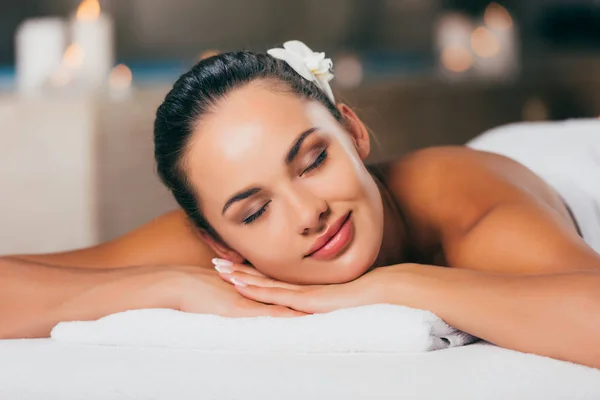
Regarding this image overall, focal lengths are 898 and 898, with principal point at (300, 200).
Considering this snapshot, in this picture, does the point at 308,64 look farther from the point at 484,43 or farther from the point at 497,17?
the point at 497,17

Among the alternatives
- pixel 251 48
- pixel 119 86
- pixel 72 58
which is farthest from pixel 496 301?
pixel 251 48

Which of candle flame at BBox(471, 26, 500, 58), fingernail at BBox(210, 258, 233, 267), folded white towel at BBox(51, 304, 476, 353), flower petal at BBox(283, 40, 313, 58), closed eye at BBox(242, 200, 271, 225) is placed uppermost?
flower petal at BBox(283, 40, 313, 58)

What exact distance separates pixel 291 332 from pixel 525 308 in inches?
12.3

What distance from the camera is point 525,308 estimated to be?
1.14 meters

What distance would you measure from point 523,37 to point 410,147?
4.94 feet

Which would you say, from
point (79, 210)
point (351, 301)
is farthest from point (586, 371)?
point (79, 210)

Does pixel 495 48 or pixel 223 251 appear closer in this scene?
pixel 223 251

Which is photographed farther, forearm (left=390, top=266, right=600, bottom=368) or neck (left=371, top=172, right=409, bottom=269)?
neck (left=371, top=172, right=409, bottom=269)

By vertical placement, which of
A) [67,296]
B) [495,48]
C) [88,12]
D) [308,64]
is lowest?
[67,296]

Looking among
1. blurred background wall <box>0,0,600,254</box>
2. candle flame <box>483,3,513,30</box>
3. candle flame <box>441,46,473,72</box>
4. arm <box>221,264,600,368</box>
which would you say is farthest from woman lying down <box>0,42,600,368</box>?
candle flame <box>483,3,513,30</box>

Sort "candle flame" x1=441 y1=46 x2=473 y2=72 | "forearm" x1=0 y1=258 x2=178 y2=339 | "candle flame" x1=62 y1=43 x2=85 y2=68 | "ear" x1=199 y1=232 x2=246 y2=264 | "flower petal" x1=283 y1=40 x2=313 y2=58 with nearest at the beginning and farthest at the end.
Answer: "forearm" x1=0 y1=258 x2=178 y2=339
"ear" x1=199 y1=232 x2=246 y2=264
"flower petal" x1=283 y1=40 x2=313 y2=58
"candle flame" x1=62 y1=43 x2=85 y2=68
"candle flame" x1=441 y1=46 x2=473 y2=72

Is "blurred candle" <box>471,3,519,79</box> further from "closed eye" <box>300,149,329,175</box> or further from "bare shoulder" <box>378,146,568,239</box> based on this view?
"closed eye" <box>300,149,329,175</box>

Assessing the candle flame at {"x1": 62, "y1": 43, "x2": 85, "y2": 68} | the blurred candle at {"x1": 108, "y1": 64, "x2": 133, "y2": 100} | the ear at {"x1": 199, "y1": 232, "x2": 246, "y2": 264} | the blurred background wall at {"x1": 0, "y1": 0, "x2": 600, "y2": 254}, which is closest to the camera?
the ear at {"x1": 199, "y1": 232, "x2": 246, "y2": 264}

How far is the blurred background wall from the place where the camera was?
2.58m
